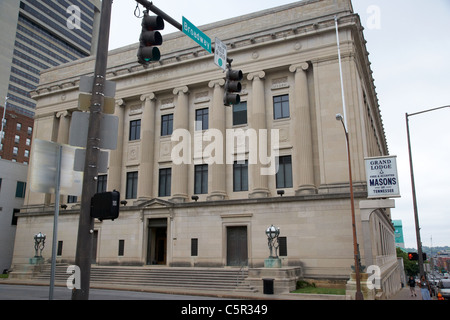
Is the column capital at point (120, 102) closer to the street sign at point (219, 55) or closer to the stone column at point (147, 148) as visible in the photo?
the stone column at point (147, 148)

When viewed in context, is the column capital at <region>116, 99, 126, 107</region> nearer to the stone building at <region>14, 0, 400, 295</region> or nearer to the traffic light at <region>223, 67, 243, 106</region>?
the stone building at <region>14, 0, 400, 295</region>

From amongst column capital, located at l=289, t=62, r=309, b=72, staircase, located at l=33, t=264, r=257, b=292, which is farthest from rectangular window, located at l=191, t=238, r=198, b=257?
column capital, located at l=289, t=62, r=309, b=72

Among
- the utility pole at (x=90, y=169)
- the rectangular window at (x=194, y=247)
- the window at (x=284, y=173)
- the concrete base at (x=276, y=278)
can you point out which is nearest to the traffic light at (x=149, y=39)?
the utility pole at (x=90, y=169)

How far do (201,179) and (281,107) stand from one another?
9.61m

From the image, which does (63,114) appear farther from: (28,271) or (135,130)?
(28,271)

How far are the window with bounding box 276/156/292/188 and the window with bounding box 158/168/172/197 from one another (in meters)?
10.6

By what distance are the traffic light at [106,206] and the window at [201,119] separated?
29.5 meters

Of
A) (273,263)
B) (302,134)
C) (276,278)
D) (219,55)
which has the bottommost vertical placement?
(276,278)

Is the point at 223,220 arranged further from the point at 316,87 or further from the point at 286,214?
the point at 316,87

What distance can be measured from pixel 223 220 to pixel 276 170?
6.06 m

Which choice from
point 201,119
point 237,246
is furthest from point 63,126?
point 237,246

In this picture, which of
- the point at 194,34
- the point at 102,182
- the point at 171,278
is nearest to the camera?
the point at 194,34

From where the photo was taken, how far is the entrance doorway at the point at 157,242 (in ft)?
114

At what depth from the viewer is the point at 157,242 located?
35.9 meters
